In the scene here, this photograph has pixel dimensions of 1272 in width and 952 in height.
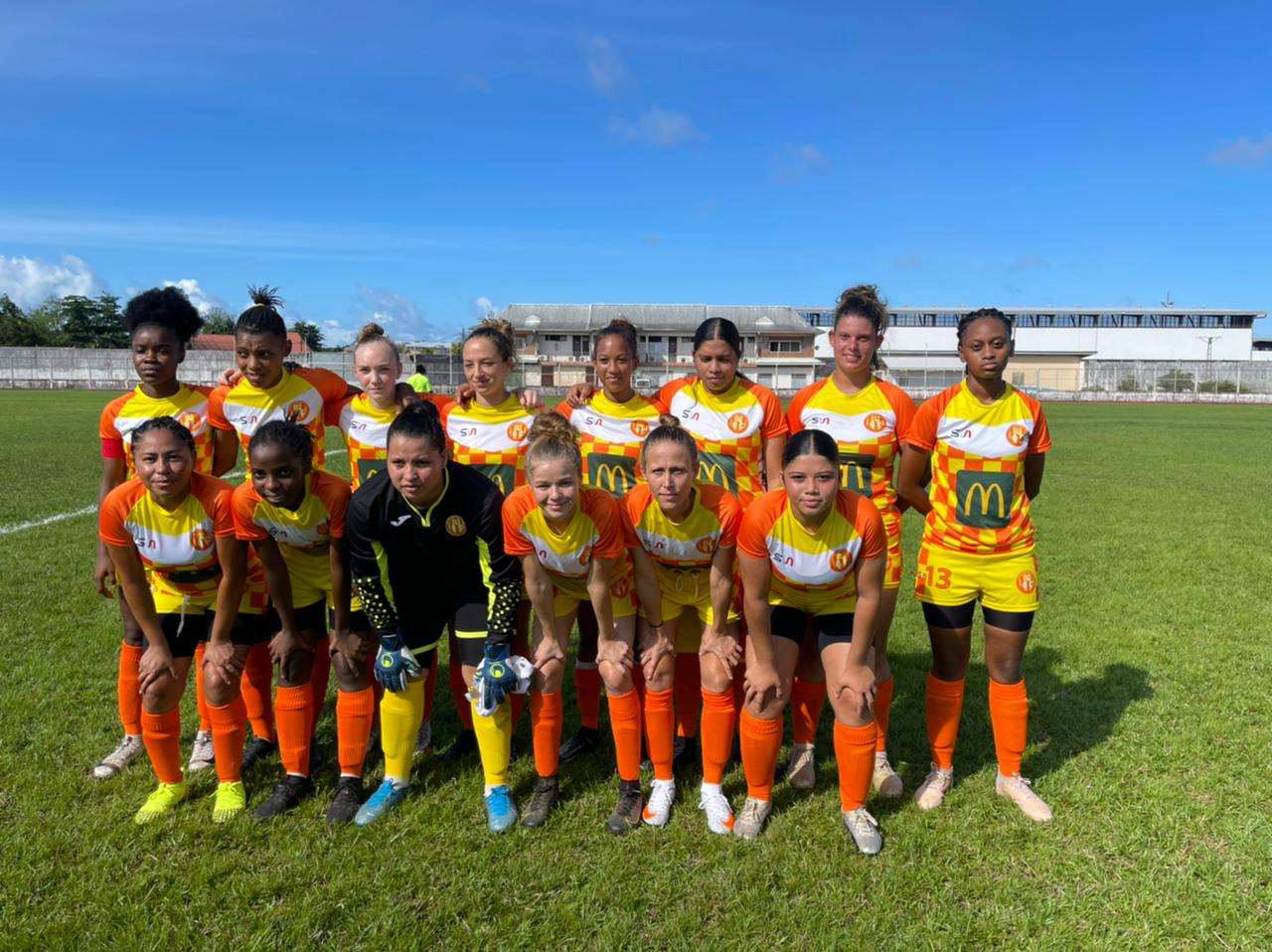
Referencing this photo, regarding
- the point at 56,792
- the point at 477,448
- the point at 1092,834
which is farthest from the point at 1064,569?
the point at 56,792

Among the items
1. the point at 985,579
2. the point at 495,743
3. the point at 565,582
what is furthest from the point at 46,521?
the point at 985,579

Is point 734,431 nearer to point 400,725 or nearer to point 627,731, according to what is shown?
point 627,731

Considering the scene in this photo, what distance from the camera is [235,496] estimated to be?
3.11 m

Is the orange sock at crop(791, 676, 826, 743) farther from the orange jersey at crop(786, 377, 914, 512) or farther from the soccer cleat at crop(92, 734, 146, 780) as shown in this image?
the soccer cleat at crop(92, 734, 146, 780)

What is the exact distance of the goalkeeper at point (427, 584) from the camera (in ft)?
9.80

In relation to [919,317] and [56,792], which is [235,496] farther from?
[919,317]

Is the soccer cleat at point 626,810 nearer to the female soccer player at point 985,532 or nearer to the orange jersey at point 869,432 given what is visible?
the female soccer player at point 985,532

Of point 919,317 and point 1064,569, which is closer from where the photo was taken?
point 1064,569

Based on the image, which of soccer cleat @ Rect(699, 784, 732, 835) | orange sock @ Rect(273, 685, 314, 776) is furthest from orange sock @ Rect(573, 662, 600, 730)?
orange sock @ Rect(273, 685, 314, 776)

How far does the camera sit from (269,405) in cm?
362

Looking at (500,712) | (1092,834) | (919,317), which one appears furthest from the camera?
(919,317)

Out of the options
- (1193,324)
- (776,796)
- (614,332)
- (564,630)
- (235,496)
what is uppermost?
(1193,324)

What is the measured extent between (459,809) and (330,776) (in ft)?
2.30

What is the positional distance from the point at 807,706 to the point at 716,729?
0.52 meters
